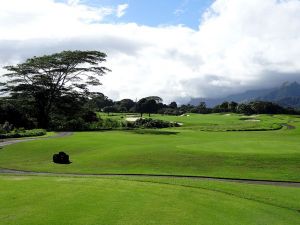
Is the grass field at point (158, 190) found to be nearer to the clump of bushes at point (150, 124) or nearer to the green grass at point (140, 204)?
the green grass at point (140, 204)

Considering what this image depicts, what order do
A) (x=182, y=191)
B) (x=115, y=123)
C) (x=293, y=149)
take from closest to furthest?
1. (x=182, y=191)
2. (x=293, y=149)
3. (x=115, y=123)

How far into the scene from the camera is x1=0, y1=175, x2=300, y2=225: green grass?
1282 centimetres

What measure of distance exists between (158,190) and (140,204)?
391cm

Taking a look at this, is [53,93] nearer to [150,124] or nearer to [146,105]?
[150,124]

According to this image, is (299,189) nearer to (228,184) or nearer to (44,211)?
(228,184)

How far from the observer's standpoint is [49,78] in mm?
82062

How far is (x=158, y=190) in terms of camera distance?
18781 millimetres

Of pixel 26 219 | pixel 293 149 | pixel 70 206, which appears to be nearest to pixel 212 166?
pixel 293 149

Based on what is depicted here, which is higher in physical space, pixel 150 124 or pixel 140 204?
pixel 150 124

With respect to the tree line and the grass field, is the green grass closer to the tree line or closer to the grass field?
the grass field

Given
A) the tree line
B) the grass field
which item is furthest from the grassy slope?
the tree line

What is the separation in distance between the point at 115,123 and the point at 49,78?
17412 mm

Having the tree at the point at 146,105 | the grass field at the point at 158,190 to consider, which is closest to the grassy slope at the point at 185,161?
the grass field at the point at 158,190

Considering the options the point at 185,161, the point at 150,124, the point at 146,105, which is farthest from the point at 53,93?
the point at 146,105
